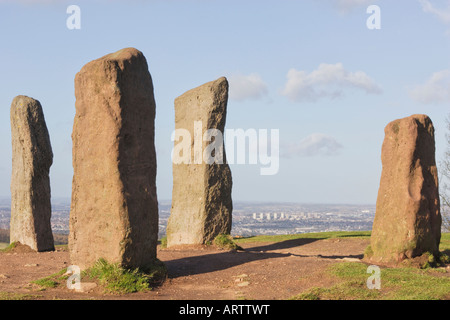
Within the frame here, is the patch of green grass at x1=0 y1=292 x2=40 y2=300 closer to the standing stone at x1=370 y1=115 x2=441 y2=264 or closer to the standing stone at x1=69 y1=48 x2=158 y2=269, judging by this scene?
the standing stone at x1=69 y1=48 x2=158 y2=269

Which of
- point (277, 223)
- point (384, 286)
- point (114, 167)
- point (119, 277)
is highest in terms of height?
point (114, 167)

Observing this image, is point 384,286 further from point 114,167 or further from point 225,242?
point 225,242

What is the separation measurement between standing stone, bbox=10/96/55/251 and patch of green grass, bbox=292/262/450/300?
516 inches

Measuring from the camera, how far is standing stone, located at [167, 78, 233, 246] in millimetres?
22766

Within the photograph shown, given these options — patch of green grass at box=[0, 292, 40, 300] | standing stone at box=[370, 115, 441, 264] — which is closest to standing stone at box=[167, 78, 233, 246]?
standing stone at box=[370, 115, 441, 264]

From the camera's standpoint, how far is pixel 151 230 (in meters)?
14.8

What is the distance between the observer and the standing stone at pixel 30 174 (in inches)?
903

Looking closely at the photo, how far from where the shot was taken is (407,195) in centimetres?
1712

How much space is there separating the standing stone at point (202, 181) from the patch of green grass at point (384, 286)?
8.12 meters

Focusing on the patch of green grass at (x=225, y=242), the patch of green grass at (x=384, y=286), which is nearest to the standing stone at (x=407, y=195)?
the patch of green grass at (x=384, y=286)

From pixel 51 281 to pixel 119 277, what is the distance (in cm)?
195

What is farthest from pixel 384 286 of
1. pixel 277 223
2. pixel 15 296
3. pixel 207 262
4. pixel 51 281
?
pixel 277 223
